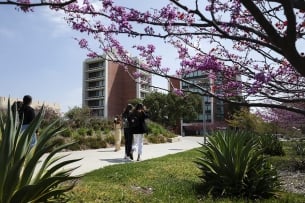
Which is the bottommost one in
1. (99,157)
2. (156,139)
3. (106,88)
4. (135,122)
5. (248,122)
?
(99,157)

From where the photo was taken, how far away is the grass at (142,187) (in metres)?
6.51

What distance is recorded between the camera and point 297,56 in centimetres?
285

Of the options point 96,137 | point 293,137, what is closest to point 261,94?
point 293,137

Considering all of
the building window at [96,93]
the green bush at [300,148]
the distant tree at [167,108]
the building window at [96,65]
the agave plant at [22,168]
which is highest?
the building window at [96,65]

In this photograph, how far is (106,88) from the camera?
96875 mm

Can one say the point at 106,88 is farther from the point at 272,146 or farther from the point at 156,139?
the point at 272,146

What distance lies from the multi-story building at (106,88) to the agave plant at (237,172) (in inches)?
3473

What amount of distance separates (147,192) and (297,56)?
16.6 ft

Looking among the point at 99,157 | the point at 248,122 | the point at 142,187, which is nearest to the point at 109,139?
the point at 99,157

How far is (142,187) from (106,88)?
89.8 m

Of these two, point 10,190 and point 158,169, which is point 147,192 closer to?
point 158,169

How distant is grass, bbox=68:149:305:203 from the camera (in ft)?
21.4

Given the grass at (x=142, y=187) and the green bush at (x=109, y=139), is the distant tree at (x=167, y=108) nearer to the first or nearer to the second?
the green bush at (x=109, y=139)

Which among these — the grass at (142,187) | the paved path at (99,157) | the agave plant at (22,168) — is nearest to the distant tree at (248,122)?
the paved path at (99,157)
